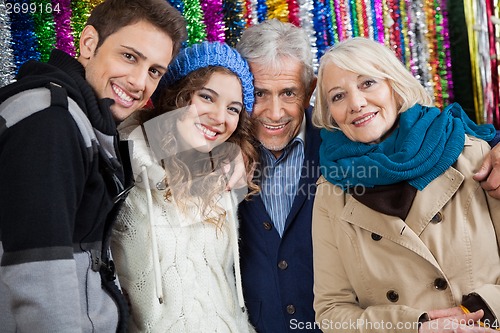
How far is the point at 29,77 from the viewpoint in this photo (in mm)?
1561

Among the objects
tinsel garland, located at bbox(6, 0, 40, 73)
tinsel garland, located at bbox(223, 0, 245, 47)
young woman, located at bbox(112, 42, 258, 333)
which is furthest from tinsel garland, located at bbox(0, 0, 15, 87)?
tinsel garland, located at bbox(223, 0, 245, 47)

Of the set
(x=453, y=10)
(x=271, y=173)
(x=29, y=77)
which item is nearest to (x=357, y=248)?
(x=271, y=173)

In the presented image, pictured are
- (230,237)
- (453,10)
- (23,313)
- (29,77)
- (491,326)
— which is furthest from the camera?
(453,10)

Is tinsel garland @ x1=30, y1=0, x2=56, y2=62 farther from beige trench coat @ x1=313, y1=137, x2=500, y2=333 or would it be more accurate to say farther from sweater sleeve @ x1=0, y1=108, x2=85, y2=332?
beige trench coat @ x1=313, y1=137, x2=500, y2=333

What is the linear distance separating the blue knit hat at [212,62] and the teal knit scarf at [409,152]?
46 cm

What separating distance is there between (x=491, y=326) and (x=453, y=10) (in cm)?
162

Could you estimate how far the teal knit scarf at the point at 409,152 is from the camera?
6.30 feet

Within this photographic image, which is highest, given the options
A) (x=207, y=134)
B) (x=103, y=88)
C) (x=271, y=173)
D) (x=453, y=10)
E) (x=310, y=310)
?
(x=453, y=10)

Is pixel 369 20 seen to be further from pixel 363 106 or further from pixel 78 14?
pixel 78 14

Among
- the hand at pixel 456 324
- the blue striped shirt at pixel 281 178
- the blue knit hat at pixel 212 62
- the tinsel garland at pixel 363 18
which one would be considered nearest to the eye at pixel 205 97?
the blue knit hat at pixel 212 62

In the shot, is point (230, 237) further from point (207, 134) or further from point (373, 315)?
point (373, 315)

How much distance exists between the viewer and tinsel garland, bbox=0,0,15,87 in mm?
2328

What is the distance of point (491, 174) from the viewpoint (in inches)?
72.4

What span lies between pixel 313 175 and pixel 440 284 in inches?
28.2
